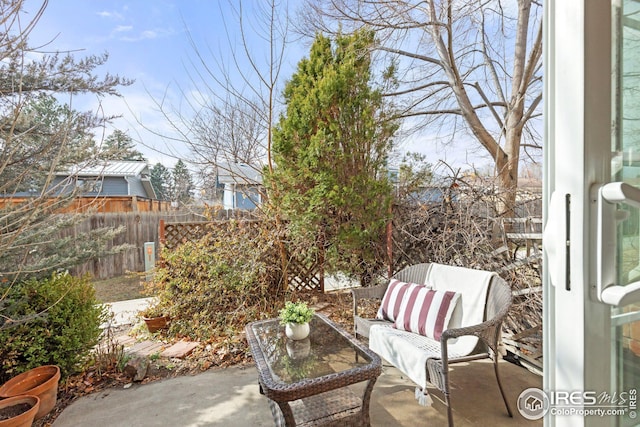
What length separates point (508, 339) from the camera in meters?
2.93

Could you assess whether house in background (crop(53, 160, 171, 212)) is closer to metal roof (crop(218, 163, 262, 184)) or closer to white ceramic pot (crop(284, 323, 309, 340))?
metal roof (crop(218, 163, 262, 184))

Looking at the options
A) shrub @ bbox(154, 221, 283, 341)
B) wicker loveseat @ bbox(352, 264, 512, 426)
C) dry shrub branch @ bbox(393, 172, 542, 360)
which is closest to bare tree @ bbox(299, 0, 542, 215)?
dry shrub branch @ bbox(393, 172, 542, 360)

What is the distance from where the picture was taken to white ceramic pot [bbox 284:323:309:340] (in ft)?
7.74

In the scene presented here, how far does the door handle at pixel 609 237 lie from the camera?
64 centimetres

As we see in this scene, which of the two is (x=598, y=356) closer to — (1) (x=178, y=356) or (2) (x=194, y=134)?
(1) (x=178, y=356)

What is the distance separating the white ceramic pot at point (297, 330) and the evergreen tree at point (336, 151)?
1.67 meters

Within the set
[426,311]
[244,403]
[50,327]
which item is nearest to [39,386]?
[50,327]

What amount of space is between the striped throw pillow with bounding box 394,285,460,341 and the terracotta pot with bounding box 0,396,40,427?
2.73 m

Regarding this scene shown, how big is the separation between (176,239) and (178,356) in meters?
1.73

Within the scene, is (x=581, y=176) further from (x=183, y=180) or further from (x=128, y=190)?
(x=128, y=190)

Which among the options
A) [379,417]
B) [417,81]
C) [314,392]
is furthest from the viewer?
[417,81]

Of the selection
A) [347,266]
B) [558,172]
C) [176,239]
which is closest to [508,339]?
[347,266]

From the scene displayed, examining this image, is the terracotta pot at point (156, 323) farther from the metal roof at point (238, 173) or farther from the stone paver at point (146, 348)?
the metal roof at point (238, 173)

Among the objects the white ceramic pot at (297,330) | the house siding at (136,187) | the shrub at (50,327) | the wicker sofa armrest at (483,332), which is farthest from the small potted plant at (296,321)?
the house siding at (136,187)
